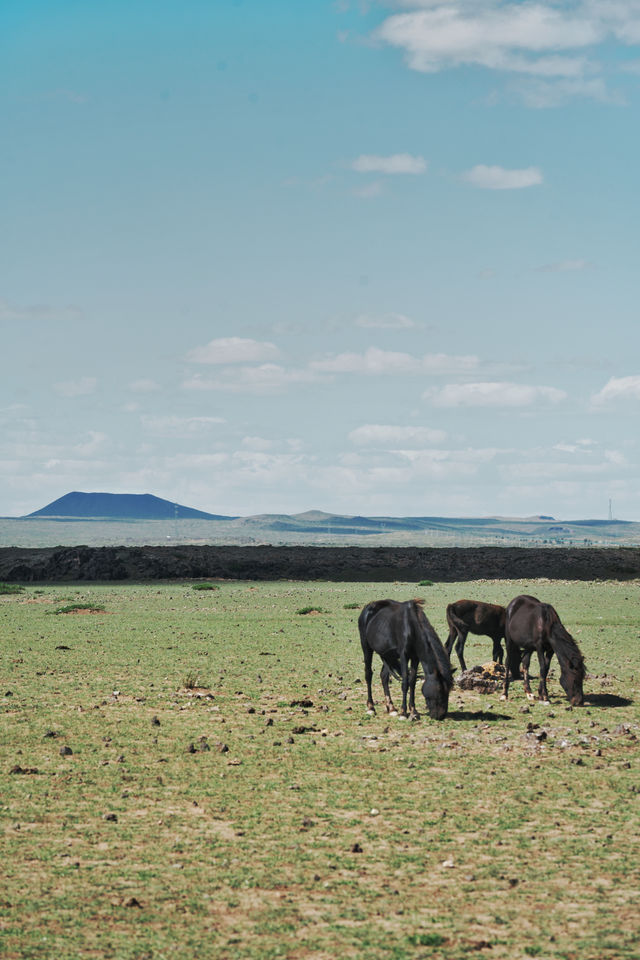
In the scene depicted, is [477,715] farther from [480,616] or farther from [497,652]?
[497,652]

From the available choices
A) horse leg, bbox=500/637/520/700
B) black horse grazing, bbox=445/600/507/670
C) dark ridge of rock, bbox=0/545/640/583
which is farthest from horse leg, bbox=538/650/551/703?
dark ridge of rock, bbox=0/545/640/583

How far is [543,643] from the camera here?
19.3m

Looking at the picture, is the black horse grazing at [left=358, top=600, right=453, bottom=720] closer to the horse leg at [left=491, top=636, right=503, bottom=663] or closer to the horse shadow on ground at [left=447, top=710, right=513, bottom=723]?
the horse shadow on ground at [left=447, top=710, right=513, bottom=723]

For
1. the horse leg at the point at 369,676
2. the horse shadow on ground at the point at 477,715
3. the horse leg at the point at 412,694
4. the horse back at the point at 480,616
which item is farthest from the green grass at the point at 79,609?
the horse shadow on ground at the point at 477,715

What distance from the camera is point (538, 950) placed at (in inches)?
318

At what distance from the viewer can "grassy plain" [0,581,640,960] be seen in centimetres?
858

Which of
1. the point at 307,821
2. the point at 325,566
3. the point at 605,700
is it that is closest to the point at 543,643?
the point at 605,700

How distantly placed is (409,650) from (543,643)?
319 centimetres

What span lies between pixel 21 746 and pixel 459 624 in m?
10.1

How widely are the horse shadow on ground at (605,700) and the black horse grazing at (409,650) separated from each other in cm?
344

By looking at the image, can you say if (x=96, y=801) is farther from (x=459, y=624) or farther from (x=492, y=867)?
(x=459, y=624)

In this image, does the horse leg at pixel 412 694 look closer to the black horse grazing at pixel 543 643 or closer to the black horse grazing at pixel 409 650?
the black horse grazing at pixel 409 650

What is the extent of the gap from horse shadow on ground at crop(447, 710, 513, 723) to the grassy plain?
0.31 feet

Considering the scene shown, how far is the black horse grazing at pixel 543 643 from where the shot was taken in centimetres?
1870
